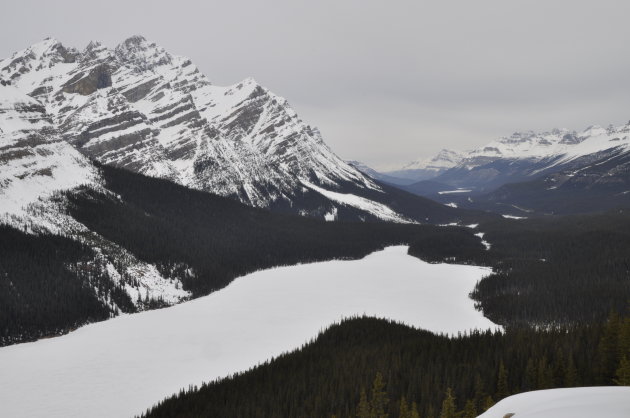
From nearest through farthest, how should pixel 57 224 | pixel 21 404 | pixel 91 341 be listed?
1. pixel 21 404
2. pixel 91 341
3. pixel 57 224

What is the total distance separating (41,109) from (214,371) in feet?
582

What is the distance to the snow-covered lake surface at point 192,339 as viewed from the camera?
72562mm

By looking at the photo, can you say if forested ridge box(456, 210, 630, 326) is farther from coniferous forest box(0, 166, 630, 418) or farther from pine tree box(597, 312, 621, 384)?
pine tree box(597, 312, 621, 384)

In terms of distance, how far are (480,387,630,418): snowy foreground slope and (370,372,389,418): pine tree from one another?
93.9 feet

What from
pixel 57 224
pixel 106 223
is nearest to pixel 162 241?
pixel 106 223

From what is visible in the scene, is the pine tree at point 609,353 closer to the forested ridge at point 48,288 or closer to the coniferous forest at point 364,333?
the coniferous forest at point 364,333

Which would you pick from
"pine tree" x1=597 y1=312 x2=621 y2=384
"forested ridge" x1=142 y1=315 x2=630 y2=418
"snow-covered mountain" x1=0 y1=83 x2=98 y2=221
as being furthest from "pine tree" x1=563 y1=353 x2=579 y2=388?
Result: "snow-covered mountain" x1=0 y1=83 x2=98 y2=221

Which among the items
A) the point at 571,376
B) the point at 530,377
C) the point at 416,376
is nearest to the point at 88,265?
the point at 416,376

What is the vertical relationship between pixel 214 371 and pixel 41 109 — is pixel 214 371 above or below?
below

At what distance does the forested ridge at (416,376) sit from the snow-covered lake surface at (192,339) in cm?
1339

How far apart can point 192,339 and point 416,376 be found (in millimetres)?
60161

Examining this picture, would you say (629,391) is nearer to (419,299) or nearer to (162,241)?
(419,299)

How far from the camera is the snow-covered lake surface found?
2857 inches

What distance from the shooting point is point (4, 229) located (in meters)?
123
